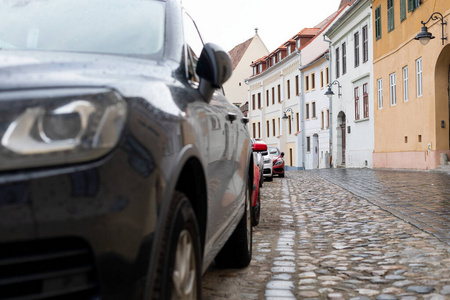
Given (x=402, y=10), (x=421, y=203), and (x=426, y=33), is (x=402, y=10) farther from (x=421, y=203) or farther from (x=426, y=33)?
(x=421, y=203)

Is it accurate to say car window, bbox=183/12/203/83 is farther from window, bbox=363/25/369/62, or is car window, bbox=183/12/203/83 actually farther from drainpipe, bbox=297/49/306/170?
drainpipe, bbox=297/49/306/170

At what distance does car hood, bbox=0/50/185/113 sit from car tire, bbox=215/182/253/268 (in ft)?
8.21

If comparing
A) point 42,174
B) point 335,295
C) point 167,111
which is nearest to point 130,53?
point 167,111

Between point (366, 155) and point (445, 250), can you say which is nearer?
point (445, 250)

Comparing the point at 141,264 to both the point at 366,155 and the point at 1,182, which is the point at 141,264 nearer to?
the point at 1,182

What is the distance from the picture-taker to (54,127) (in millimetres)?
1834

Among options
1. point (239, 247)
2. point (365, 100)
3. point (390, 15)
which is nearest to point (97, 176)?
point (239, 247)

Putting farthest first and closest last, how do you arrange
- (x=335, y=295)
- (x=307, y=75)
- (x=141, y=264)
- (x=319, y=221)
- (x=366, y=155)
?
(x=307, y=75)
(x=366, y=155)
(x=319, y=221)
(x=335, y=295)
(x=141, y=264)

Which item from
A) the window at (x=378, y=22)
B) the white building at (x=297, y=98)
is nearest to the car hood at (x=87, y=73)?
the window at (x=378, y=22)

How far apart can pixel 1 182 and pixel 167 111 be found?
742 millimetres

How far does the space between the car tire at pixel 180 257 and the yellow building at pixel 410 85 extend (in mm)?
19426

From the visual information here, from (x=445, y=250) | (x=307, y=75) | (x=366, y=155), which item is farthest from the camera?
(x=307, y=75)

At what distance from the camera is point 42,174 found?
1764 mm

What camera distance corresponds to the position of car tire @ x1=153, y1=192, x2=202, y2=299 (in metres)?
2.13
